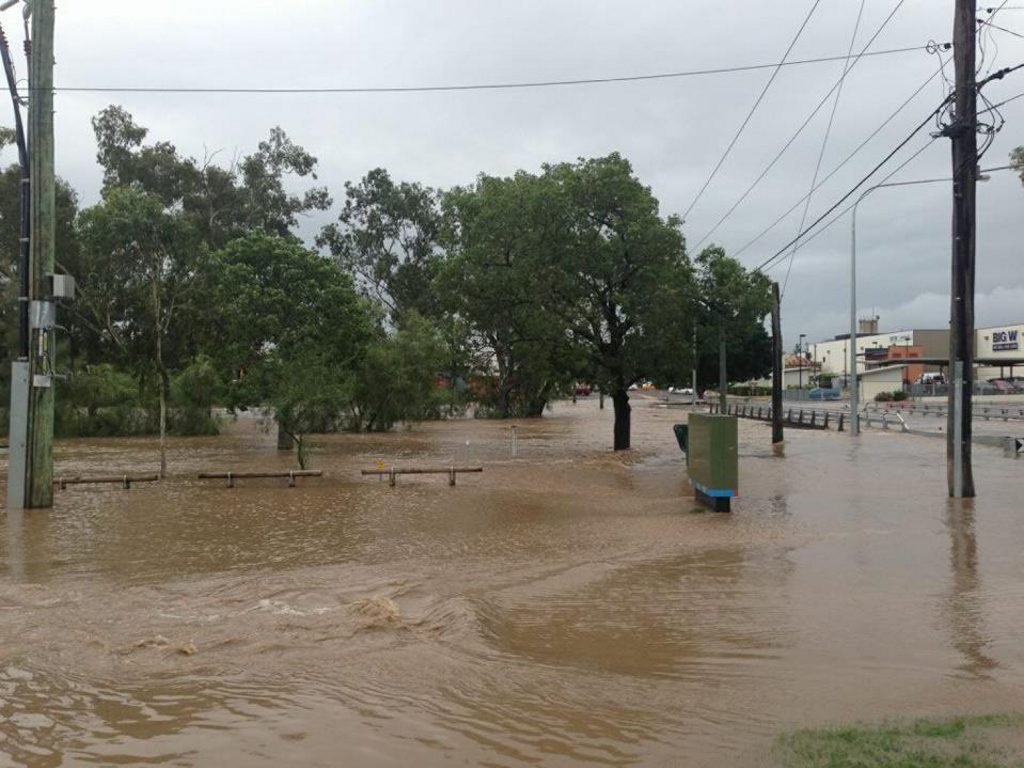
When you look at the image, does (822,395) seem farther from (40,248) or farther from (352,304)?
(40,248)

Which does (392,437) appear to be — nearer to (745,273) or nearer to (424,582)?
(745,273)

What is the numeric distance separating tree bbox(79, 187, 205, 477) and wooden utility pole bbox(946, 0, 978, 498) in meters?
16.5

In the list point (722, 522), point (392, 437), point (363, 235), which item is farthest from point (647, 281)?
point (363, 235)

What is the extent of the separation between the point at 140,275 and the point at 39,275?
21.0 m

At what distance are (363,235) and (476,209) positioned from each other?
1687 inches

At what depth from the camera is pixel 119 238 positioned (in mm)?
22812

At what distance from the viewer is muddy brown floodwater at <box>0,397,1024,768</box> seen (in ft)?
15.9

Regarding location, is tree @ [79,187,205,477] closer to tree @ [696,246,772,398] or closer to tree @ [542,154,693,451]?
tree @ [542,154,693,451]

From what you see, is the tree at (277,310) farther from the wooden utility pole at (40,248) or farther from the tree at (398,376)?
the wooden utility pole at (40,248)

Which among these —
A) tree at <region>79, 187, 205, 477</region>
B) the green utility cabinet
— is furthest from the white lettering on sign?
the green utility cabinet

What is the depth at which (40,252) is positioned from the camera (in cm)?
1472

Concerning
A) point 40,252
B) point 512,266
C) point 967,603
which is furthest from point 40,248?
point 967,603

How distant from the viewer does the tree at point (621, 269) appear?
977 inches

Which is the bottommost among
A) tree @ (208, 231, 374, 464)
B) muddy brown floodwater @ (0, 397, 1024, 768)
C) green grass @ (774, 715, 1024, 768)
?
muddy brown floodwater @ (0, 397, 1024, 768)
